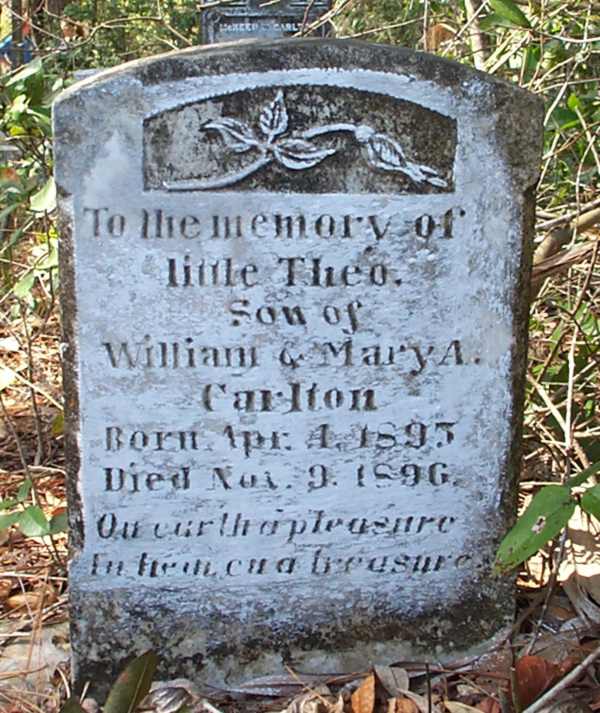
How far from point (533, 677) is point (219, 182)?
1182 millimetres

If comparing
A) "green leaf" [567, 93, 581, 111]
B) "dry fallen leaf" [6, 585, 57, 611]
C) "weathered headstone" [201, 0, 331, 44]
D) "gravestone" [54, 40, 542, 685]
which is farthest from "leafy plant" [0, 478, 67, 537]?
"weathered headstone" [201, 0, 331, 44]

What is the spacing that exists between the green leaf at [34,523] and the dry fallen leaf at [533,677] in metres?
1.06

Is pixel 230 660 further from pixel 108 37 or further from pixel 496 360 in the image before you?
pixel 108 37

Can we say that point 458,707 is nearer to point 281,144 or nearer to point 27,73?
point 281,144

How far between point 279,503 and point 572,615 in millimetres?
760

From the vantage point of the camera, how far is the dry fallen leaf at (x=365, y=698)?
2079 mm

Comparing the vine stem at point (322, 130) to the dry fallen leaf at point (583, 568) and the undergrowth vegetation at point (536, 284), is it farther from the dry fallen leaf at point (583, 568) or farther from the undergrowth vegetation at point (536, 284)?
the dry fallen leaf at point (583, 568)

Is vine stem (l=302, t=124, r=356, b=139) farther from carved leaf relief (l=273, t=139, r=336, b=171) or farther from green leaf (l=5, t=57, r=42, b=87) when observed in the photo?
green leaf (l=5, t=57, r=42, b=87)

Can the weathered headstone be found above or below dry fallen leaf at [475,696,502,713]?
above

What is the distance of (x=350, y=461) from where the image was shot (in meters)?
2.19

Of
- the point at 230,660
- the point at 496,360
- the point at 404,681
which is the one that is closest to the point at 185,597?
the point at 230,660

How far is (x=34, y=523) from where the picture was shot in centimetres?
226

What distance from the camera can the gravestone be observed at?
2000 millimetres

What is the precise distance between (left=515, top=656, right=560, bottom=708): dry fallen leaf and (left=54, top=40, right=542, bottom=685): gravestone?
0.73 ft
